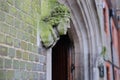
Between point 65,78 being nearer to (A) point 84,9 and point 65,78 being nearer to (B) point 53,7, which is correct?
(A) point 84,9

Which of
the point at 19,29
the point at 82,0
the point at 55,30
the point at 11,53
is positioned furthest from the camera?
the point at 82,0

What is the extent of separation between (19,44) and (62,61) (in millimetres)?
4228

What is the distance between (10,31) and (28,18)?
1.42 ft

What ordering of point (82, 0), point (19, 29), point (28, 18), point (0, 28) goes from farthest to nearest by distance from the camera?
point (82, 0) → point (28, 18) → point (19, 29) → point (0, 28)

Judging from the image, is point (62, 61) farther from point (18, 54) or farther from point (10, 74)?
point (10, 74)

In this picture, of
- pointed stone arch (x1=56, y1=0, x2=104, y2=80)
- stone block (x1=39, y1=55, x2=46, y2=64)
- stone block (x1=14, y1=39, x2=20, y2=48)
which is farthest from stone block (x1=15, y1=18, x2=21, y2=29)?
pointed stone arch (x1=56, y1=0, x2=104, y2=80)

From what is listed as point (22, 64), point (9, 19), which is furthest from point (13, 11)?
point (22, 64)

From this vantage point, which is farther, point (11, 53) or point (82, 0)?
point (82, 0)

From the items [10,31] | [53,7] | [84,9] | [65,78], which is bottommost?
[65,78]

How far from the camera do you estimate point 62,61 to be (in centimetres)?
688

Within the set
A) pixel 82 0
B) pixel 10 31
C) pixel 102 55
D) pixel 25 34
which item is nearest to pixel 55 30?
pixel 25 34

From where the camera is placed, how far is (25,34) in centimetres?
284

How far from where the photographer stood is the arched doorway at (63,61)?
680 cm

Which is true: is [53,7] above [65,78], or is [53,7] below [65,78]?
above
